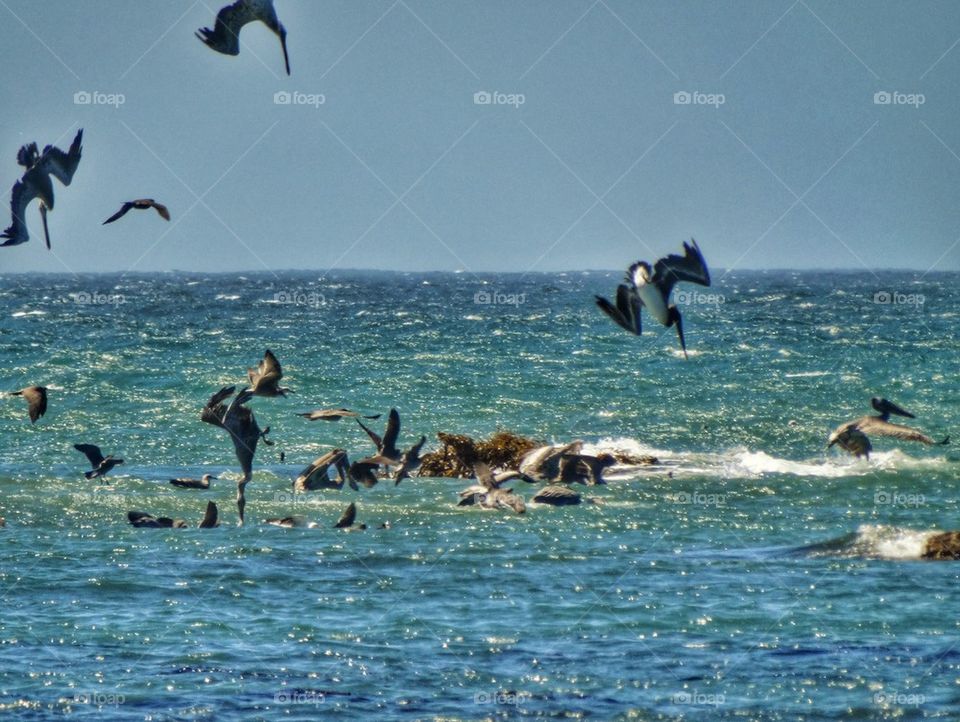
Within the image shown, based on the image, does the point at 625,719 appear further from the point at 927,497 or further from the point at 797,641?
the point at 927,497

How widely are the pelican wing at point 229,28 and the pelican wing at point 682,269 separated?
4.23 metres

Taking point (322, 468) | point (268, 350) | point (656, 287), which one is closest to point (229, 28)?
point (268, 350)

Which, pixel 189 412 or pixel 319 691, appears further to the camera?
pixel 189 412

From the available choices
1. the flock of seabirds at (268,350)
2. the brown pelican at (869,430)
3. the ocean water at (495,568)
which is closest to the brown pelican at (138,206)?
the flock of seabirds at (268,350)

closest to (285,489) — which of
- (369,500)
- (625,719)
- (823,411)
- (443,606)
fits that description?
(369,500)

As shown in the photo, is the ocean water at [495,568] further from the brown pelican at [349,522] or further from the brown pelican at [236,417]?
the brown pelican at [236,417]

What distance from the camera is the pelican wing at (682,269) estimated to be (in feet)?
45.1

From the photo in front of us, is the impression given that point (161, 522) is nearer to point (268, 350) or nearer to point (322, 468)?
point (322, 468)

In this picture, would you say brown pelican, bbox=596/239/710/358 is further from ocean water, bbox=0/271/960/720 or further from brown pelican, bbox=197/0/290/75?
brown pelican, bbox=197/0/290/75

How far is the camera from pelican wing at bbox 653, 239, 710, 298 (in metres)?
13.8

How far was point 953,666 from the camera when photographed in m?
12.5

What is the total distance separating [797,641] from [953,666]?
1369mm

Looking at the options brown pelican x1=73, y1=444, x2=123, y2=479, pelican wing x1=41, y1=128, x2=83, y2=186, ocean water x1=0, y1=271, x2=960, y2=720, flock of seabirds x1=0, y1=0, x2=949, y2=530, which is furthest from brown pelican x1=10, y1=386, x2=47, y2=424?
pelican wing x1=41, y1=128, x2=83, y2=186

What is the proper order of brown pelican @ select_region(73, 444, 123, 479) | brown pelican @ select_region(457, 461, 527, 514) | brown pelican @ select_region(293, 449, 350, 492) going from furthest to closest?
brown pelican @ select_region(457, 461, 527, 514)
brown pelican @ select_region(73, 444, 123, 479)
brown pelican @ select_region(293, 449, 350, 492)
